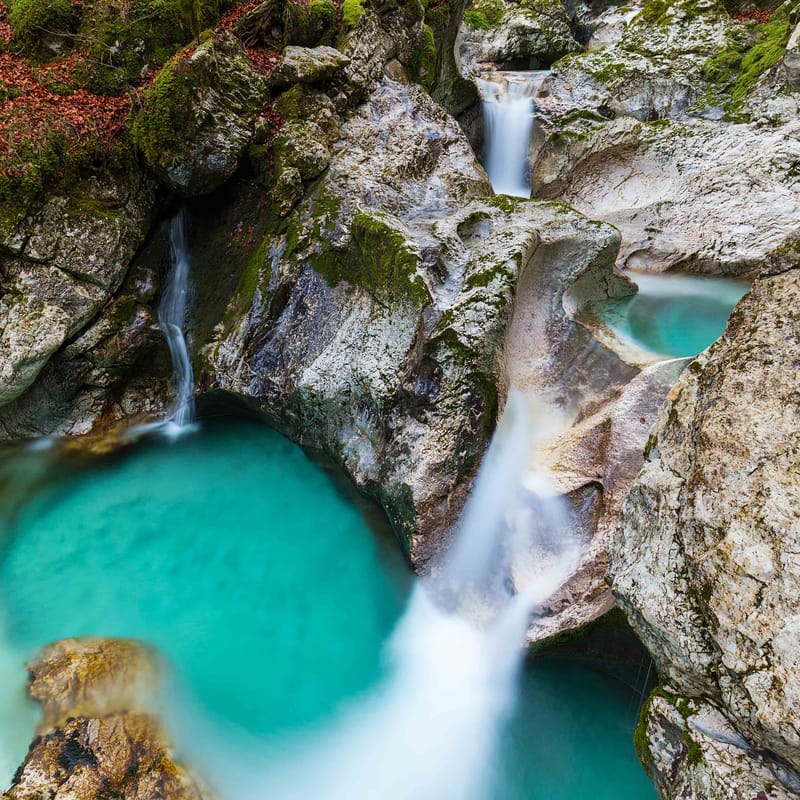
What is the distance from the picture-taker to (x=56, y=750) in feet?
13.8

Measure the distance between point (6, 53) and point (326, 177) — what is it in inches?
257

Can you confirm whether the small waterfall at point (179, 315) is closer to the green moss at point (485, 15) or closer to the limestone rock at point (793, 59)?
the limestone rock at point (793, 59)

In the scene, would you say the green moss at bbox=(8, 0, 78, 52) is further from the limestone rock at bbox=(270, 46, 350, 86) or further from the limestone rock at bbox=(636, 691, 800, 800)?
the limestone rock at bbox=(636, 691, 800, 800)

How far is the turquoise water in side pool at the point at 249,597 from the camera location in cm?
461

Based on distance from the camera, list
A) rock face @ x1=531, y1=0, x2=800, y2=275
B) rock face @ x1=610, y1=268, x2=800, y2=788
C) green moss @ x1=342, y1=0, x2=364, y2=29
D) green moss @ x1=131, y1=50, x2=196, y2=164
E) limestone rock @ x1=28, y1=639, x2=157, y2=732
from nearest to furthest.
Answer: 1. rock face @ x1=610, y1=268, x2=800, y2=788
2. limestone rock @ x1=28, y1=639, x2=157, y2=732
3. green moss @ x1=131, y1=50, x2=196, y2=164
4. green moss @ x1=342, y1=0, x2=364, y2=29
5. rock face @ x1=531, y1=0, x2=800, y2=275

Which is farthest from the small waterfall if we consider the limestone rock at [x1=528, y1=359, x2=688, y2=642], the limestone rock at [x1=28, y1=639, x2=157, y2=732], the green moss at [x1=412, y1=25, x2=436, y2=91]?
the green moss at [x1=412, y1=25, x2=436, y2=91]

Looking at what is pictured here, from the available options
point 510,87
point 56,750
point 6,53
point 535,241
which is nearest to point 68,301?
point 6,53

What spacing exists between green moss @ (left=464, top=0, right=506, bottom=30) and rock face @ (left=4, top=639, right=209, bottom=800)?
21739mm

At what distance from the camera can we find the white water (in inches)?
172

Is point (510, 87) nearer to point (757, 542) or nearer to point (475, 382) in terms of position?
point (475, 382)

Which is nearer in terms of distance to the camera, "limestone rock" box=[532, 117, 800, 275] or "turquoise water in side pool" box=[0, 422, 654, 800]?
"turquoise water in side pool" box=[0, 422, 654, 800]

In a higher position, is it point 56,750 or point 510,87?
point 510,87

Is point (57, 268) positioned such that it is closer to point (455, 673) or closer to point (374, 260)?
point (374, 260)

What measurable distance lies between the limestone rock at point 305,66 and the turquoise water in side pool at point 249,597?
264 inches
